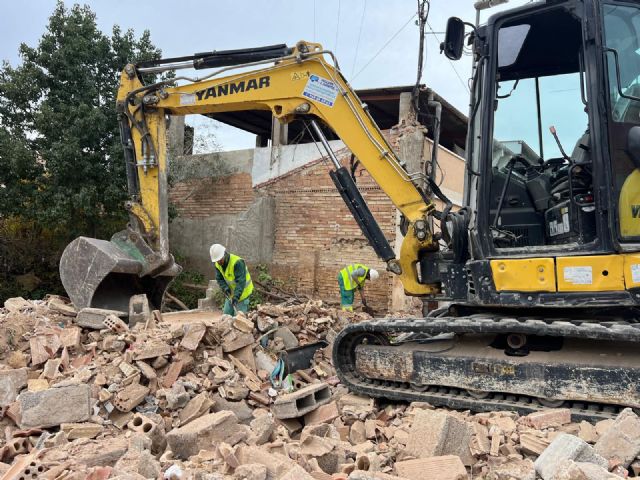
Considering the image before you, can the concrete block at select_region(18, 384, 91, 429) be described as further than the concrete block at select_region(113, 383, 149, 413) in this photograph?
No

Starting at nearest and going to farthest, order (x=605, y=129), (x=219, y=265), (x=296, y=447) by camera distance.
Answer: (x=296, y=447), (x=605, y=129), (x=219, y=265)

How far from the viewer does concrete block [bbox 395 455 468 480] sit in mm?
3027

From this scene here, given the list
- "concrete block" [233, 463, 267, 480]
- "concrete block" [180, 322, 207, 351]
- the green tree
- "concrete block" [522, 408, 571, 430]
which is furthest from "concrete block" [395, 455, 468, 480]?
the green tree

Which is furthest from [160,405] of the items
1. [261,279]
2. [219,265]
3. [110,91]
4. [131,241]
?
[110,91]

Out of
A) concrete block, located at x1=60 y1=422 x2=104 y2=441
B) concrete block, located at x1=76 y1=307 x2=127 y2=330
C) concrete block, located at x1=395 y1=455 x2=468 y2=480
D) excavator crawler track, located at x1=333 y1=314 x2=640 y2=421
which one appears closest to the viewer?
concrete block, located at x1=395 y1=455 x2=468 y2=480

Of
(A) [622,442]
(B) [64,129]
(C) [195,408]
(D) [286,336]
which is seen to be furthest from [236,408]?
(B) [64,129]

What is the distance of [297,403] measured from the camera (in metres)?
4.60

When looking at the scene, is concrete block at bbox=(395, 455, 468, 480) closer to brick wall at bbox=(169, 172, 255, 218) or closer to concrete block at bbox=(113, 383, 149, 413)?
concrete block at bbox=(113, 383, 149, 413)

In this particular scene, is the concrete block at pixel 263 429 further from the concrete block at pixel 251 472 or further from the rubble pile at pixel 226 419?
the concrete block at pixel 251 472

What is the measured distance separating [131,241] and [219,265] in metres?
1.48

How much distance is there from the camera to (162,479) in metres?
3.12

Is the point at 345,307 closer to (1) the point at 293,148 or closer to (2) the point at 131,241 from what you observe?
(2) the point at 131,241

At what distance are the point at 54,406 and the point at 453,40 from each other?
4.49m

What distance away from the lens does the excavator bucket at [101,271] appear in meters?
6.30
